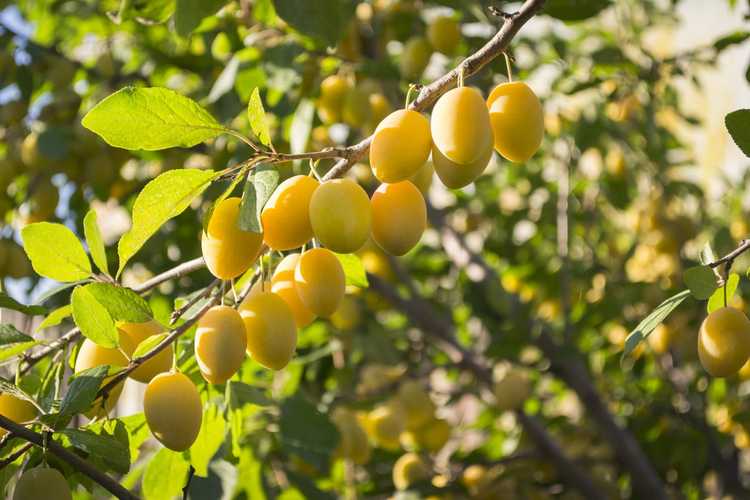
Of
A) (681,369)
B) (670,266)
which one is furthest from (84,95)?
(681,369)

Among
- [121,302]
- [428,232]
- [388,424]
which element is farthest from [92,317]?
[428,232]

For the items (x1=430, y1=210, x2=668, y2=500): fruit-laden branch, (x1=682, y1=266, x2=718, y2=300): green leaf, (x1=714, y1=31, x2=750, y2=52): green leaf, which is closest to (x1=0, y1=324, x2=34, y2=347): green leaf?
(x1=682, y1=266, x2=718, y2=300): green leaf

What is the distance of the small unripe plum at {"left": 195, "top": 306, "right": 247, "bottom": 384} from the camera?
553 mm

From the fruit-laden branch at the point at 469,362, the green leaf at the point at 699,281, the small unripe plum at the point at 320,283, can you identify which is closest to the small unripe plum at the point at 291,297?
the small unripe plum at the point at 320,283

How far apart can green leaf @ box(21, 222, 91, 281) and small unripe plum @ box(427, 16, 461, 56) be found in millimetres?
614

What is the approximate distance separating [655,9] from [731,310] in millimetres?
1561

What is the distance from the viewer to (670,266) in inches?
65.9

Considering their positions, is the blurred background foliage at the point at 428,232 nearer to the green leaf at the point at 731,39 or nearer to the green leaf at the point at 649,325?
the green leaf at the point at 731,39

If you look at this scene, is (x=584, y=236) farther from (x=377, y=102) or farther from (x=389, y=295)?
(x=377, y=102)

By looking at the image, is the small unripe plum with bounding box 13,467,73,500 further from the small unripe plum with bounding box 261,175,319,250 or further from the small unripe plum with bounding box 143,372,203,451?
the small unripe plum with bounding box 261,175,319,250

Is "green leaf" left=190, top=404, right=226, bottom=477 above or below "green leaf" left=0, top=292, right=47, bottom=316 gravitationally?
below

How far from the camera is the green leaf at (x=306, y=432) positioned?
3.58ft

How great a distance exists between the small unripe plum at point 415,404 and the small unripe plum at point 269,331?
0.88 metres

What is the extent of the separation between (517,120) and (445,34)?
0.58 meters
